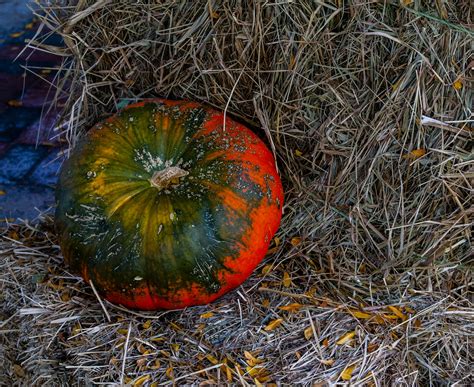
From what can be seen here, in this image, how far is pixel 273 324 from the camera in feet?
7.32

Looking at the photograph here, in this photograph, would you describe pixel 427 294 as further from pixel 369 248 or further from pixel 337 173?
pixel 337 173

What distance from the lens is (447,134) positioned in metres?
2.30

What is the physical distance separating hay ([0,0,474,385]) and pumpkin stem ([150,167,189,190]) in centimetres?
33

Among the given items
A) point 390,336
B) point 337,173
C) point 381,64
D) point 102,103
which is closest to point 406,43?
point 381,64

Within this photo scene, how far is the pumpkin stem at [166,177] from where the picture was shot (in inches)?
89.3

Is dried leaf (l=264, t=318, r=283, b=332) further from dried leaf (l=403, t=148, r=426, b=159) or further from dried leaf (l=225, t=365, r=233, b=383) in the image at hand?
dried leaf (l=403, t=148, r=426, b=159)

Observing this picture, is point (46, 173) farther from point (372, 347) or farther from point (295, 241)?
point (372, 347)

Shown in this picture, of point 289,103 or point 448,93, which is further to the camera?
point 289,103

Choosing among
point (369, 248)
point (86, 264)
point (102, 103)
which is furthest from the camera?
point (102, 103)

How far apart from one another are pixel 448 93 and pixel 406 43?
243mm

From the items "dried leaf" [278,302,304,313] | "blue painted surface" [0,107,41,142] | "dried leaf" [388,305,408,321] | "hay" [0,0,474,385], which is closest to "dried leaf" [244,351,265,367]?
"hay" [0,0,474,385]

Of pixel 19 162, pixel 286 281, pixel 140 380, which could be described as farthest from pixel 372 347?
pixel 19 162

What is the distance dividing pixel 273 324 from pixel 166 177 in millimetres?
658

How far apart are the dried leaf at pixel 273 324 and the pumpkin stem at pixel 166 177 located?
631 millimetres
